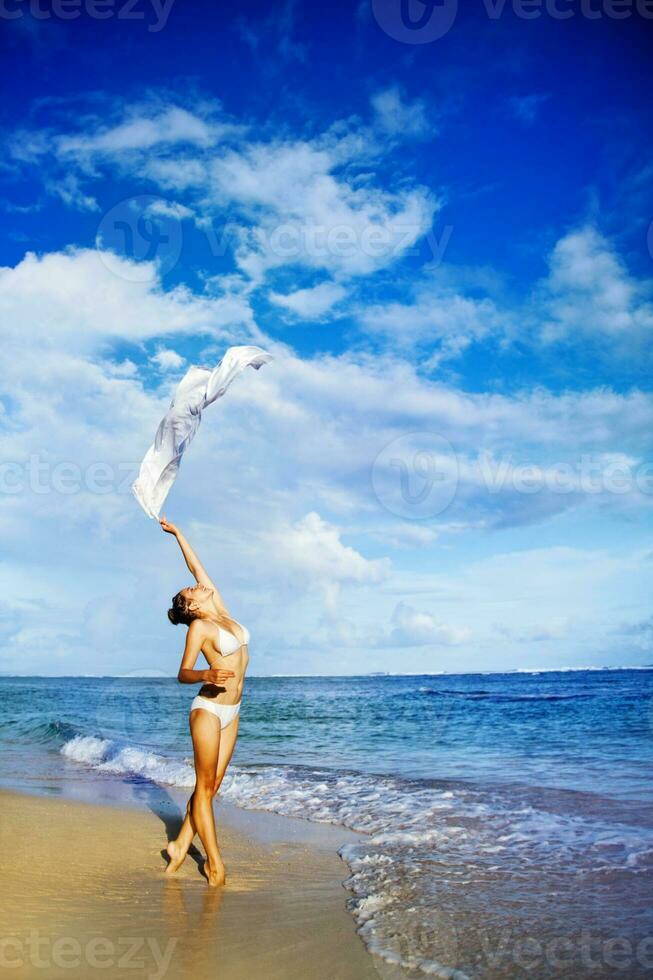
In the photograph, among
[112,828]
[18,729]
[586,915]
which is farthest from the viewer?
[18,729]

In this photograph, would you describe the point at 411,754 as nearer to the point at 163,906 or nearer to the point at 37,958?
the point at 163,906

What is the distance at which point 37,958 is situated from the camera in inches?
159

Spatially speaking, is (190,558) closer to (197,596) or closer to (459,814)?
(197,596)

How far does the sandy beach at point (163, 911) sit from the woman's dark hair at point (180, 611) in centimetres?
203

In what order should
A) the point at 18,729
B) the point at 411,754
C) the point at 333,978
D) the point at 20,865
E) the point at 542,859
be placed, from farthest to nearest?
the point at 18,729 < the point at 411,754 < the point at 542,859 < the point at 20,865 < the point at 333,978

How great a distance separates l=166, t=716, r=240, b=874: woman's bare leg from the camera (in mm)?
5816

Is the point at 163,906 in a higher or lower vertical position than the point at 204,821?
lower

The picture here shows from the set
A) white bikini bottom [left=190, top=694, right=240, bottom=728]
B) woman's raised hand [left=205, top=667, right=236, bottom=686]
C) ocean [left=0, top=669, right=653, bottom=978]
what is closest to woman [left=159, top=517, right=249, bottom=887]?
white bikini bottom [left=190, top=694, right=240, bottom=728]

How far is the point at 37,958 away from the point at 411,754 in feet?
37.2

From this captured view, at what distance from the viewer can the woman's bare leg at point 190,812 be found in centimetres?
582

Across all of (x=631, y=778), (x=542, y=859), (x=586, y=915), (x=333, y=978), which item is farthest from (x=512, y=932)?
(x=631, y=778)

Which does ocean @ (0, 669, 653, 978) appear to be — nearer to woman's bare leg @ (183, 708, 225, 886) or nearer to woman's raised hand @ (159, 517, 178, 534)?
woman's bare leg @ (183, 708, 225, 886)

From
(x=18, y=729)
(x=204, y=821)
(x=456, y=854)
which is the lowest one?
(x=18, y=729)

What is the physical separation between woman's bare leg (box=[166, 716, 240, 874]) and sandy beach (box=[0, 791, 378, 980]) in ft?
0.47
